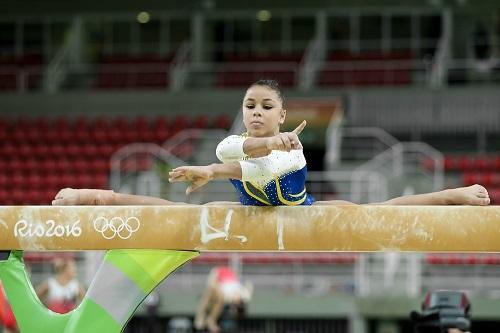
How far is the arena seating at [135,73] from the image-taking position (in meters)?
19.7

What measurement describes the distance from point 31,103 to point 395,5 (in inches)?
304

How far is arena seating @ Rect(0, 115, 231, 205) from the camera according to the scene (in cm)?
1565

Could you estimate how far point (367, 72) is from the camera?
1895 cm

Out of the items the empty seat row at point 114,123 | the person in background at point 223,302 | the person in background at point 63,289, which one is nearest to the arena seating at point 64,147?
the empty seat row at point 114,123

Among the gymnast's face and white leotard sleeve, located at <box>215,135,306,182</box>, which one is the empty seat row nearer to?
the gymnast's face

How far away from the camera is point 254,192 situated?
5.03 m

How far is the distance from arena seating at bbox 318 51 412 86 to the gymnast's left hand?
14068mm

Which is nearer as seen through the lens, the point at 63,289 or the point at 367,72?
the point at 63,289

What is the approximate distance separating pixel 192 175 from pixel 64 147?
41.5ft

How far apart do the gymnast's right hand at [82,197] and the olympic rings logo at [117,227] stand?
33 cm

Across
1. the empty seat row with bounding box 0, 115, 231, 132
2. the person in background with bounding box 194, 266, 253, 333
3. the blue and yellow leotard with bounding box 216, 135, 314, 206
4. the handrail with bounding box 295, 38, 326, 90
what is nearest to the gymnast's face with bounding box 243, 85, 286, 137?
the blue and yellow leotard with bounding box 216, 135, 314, 206

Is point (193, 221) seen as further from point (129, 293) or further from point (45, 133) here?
point (45, 133)

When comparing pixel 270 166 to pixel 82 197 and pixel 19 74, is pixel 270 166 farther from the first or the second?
pixel 19 74

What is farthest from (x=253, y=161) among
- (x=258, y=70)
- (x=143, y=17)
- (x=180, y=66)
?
(x=143, y=17)
